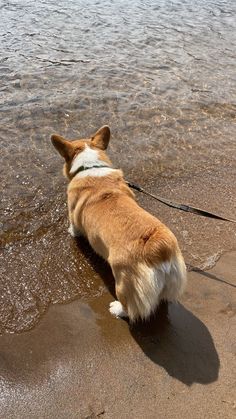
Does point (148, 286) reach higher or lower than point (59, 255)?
higher

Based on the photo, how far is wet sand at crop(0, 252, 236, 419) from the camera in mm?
2266

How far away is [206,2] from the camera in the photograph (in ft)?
31.3

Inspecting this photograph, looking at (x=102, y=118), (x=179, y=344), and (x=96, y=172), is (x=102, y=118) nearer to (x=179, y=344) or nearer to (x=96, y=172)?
(x=96, y=172)

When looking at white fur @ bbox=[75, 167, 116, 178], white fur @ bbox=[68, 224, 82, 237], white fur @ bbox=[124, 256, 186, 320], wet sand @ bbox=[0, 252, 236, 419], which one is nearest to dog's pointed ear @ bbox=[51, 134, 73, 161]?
white fur @ bbox=[75, 167, 116, 178]

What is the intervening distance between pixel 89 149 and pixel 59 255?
904mm

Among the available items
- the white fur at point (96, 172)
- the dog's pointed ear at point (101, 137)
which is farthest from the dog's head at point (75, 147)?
the white fur at point (96, 172)

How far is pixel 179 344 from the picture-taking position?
2.63 metres

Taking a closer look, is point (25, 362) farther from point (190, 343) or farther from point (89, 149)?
point (89, 149)

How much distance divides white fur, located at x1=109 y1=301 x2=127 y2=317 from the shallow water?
0.70 ft

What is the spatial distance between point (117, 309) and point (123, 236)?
571 millimetres

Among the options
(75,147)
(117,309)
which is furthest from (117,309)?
(75,147)

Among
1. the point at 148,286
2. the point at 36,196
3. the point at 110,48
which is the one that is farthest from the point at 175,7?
the point at 148,286

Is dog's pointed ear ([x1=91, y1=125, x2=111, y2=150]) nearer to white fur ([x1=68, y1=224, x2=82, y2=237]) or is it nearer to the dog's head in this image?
the dog's head

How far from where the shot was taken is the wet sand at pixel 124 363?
2.27 metres
